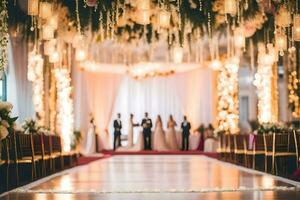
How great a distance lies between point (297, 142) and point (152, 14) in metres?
4.64

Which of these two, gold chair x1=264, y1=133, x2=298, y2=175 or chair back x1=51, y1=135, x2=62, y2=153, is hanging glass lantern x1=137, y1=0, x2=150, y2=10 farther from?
chair back x1=51, y1=135, x2=62, y2=153

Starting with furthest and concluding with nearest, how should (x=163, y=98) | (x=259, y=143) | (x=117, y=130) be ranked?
(x=163, y=98) → (x=117, y=130) → (x=259, y=143)

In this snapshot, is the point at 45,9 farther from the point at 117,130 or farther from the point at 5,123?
the point at 117,130

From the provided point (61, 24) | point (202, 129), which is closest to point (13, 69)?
point (61, 24)

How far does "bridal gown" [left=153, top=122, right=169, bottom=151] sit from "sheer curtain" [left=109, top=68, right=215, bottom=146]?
1542 millimetres

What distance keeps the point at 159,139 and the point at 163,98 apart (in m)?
2.63

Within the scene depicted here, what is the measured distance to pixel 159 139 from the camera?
25.8 metres

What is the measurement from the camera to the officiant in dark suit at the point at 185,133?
82.1 ft

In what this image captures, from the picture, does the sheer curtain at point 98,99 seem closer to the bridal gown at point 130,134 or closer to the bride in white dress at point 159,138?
the bridal gown at point 130,134

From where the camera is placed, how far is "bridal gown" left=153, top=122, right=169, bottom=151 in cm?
2570

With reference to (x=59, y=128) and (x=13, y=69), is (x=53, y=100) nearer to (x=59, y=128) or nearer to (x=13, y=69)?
(x=59, y=128)

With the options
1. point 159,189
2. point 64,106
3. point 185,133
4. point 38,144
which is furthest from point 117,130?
point 159,189

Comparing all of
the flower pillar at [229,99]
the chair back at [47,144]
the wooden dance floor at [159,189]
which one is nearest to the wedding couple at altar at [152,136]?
the flower pillar at [229,99]

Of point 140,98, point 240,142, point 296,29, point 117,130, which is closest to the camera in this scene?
point 296,29
